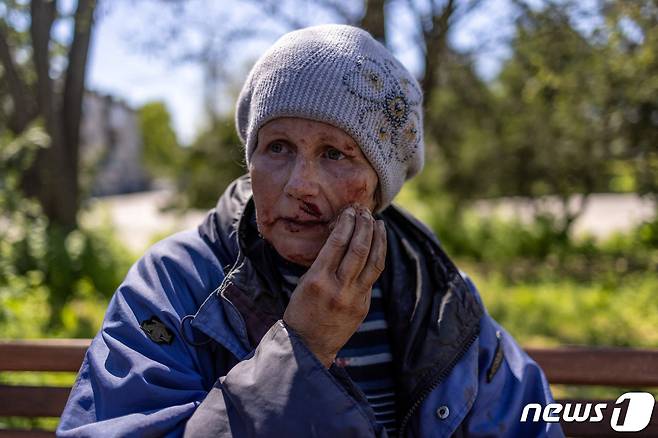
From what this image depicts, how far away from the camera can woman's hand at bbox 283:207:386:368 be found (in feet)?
4.18

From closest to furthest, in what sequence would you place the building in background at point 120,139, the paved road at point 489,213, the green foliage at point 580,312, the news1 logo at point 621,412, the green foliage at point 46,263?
the news1 logo at point 621,412 → the green foliage at point 46,263 → the green foliage at point 580,312 → the paved road at point 489,213 → the building in background at point 120,139

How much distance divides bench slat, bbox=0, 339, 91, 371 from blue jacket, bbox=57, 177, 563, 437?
69 centimetres

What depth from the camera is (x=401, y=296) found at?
1802 millimetres

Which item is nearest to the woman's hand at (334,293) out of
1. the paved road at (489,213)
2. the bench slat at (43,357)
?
the bench slat at (43,357)

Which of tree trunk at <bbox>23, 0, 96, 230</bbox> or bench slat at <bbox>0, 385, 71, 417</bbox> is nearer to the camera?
bench slat at <bbox>0, 385, 71, 417</bbox>

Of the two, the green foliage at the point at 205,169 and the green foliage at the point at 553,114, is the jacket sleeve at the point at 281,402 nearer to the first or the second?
the green foliage at the point at 553,114

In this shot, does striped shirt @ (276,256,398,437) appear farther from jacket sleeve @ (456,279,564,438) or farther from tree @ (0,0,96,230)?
tree @ (0,0,96,230)

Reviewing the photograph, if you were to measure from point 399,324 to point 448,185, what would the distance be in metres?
11.9

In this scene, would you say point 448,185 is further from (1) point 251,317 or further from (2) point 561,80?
(1) point 251,317

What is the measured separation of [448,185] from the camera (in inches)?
527

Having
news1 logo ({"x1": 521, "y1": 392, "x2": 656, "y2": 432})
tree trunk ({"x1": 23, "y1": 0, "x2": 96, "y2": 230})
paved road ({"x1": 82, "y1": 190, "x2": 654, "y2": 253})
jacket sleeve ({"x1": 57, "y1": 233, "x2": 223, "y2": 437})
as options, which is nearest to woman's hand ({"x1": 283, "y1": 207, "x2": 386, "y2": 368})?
jacket sleeve ({"x1": 57, "y1": 233, "x2": 223, "y2": 437})

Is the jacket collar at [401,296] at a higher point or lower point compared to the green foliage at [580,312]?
higher

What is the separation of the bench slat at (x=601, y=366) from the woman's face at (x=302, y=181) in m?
1.02

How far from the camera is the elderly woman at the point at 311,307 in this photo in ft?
4.08
